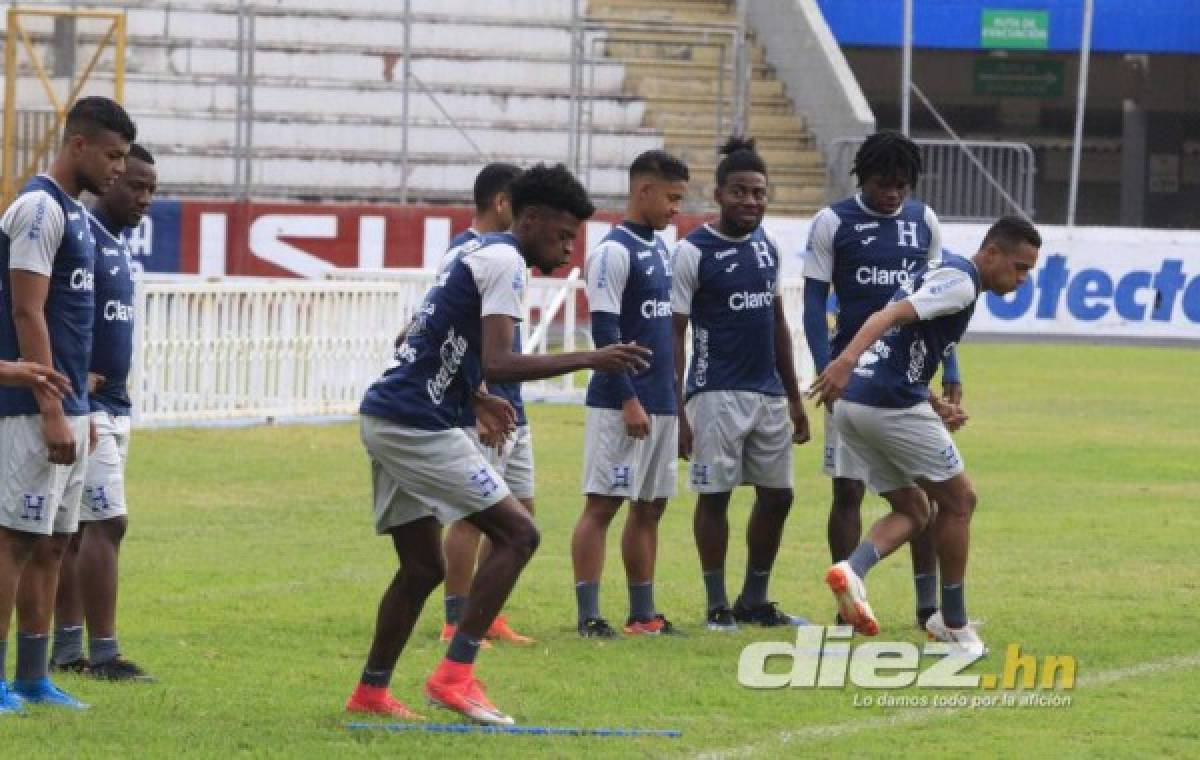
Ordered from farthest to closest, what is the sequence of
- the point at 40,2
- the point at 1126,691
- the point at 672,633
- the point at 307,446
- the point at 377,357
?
the point at 40,2
the point at 377,357
the point at 307,446
the point at 672,633
the point at 1126,691

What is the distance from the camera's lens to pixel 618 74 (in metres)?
33.6

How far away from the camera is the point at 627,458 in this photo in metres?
10.8

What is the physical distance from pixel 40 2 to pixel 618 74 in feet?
27.2

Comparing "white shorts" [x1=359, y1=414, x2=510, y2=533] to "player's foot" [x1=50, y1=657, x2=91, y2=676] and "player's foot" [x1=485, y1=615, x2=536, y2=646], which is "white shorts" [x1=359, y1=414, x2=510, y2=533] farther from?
"player's foot" [x1=485, y1=615, x2=536, y2=646]

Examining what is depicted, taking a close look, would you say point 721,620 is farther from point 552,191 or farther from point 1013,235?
point 552,191

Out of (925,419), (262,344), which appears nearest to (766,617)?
(925,419)

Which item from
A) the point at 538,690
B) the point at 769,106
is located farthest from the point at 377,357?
the point at 769,106

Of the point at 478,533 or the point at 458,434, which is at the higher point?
the point at 458,434

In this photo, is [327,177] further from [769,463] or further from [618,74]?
[769,463]

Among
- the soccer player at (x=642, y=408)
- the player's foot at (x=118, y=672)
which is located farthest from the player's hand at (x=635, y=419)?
the player's foot at (x=118, y=672)

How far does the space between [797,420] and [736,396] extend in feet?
1.20

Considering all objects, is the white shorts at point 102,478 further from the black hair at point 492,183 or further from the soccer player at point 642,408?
the soccer player at point 642,408

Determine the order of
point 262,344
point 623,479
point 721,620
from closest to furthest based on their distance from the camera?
point 623,479 < point 721,620 < point 262,344

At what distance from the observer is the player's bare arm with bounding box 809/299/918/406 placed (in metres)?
Answer: 9.40
